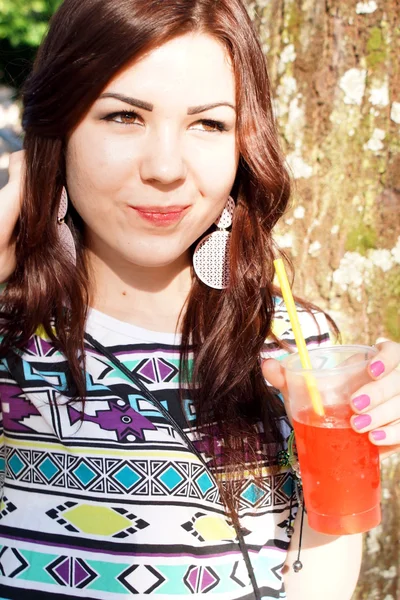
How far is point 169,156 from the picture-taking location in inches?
66.3

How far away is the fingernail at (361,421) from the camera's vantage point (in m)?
1.46

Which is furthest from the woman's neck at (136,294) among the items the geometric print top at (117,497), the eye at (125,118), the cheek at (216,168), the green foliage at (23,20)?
the green foliage at (23,20)

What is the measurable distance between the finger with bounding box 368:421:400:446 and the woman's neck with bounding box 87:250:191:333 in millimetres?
675

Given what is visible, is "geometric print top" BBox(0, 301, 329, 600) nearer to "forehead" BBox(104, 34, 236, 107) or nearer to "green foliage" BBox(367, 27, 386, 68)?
"forehead" BBox(104, 34, 236, 107)

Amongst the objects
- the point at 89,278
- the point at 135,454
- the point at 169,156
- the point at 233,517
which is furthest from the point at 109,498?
the point at 169,156

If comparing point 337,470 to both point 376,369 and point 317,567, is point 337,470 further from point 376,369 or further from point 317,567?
point 317,567

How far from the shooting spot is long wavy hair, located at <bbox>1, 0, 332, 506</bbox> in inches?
67.5

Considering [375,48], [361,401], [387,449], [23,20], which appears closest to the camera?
[361,401]

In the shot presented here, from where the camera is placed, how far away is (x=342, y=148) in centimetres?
223

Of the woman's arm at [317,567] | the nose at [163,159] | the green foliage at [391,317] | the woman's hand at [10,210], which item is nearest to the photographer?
the nose at [163,159]

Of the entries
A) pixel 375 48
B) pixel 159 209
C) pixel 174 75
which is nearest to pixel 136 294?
pixel 159 209

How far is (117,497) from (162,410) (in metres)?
0.23

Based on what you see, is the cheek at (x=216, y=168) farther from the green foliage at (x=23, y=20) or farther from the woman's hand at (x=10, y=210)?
the green foliage at (x=23, y=20)

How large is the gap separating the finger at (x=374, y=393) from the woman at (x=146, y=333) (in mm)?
72
